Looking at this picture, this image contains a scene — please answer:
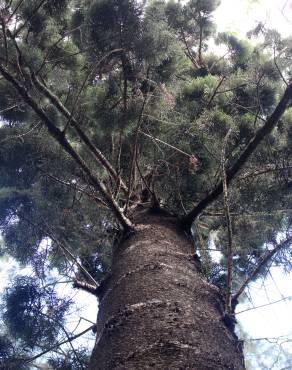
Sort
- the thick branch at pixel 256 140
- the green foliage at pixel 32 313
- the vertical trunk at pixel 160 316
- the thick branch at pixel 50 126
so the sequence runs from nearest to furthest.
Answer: the vertical trunk at pixel 160 316 → the thick branch at pixel 256 140 → the thick branch at pixel 50 126 → the green foliage at pixel 32 313

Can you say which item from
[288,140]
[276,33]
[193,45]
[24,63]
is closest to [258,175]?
[288,140]

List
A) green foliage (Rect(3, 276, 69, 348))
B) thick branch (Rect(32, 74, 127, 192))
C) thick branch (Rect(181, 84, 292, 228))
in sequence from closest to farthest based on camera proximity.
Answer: thick branch (Rect(181, 84, 292, 228)) < thick branch (Rect(32, 74, 127, 192)) < green foliage (Rect(3, 276, 69, 348))

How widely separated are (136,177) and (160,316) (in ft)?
6.30

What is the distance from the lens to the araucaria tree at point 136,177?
177 cm

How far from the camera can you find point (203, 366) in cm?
141

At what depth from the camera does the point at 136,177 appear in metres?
3.48

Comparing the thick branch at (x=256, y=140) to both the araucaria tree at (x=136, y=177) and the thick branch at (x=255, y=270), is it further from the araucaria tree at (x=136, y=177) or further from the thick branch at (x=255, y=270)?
the thick branch at (x=255, y=270)

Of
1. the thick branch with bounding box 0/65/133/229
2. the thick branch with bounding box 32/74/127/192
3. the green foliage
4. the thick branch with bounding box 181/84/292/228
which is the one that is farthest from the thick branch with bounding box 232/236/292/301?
the green foliage

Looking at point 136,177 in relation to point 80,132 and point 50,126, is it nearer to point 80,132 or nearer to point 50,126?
point 80,132

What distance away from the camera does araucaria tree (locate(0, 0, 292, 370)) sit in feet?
5.81

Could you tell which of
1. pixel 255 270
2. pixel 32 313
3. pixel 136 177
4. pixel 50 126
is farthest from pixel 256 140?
pixel 32 313

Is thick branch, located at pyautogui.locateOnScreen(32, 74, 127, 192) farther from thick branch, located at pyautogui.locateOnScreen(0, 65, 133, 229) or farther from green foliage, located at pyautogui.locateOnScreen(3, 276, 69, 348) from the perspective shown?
green foliage, located at pyautogui.locateOnScreen(3, 276, 69, 348)

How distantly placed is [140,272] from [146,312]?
1.02 ft

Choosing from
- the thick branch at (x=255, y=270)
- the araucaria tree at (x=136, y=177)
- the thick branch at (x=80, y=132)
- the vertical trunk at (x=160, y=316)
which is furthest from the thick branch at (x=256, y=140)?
the thick branch at (x=80, y=132)
